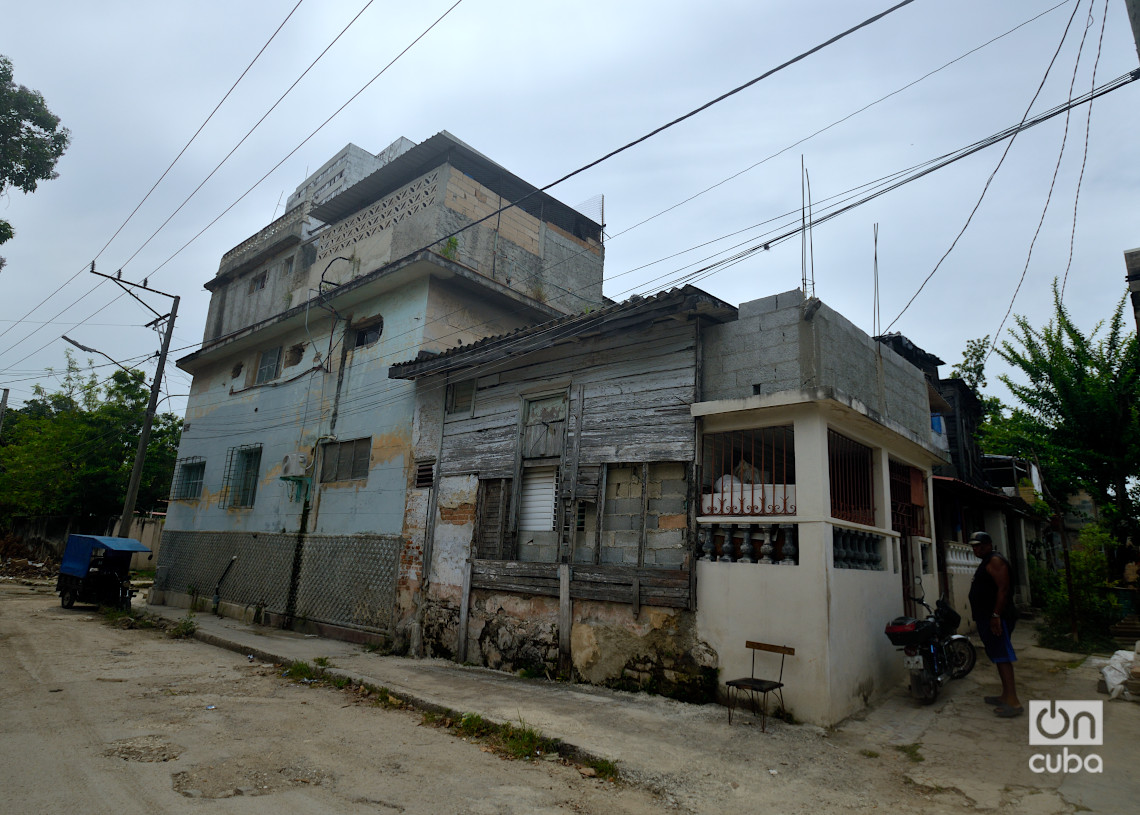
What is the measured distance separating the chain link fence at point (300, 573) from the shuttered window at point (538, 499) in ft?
9.92

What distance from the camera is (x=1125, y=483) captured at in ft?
37.4

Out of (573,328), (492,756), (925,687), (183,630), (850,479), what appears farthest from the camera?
(183,630)

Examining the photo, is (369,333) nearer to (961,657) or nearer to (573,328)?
(573,328)

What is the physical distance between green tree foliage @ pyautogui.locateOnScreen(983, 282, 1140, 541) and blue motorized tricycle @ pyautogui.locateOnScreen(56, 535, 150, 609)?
20.4 metres

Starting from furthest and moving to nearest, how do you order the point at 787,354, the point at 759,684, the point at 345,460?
the point at 345,460, the point at 787,354, the point at 759,684

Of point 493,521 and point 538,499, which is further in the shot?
point 493,521

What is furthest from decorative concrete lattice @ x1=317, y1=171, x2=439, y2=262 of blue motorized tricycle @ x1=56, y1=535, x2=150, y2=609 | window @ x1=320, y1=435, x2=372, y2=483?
blue motorized tricycle @ x1=56, y1=535, x2=150, y2=609

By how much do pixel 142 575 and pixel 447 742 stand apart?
27.5 meters

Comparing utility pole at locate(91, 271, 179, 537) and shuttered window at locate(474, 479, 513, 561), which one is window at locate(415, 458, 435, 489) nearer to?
shuttered window at locate(474, 479, 513, 561)

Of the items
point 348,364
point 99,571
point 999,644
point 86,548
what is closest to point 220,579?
point 99,571

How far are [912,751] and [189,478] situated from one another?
19.7 m

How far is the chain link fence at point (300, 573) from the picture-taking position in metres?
11.5

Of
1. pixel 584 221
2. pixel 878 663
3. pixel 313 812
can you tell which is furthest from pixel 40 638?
pixel 584 221

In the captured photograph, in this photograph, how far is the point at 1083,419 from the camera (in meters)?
11.8
